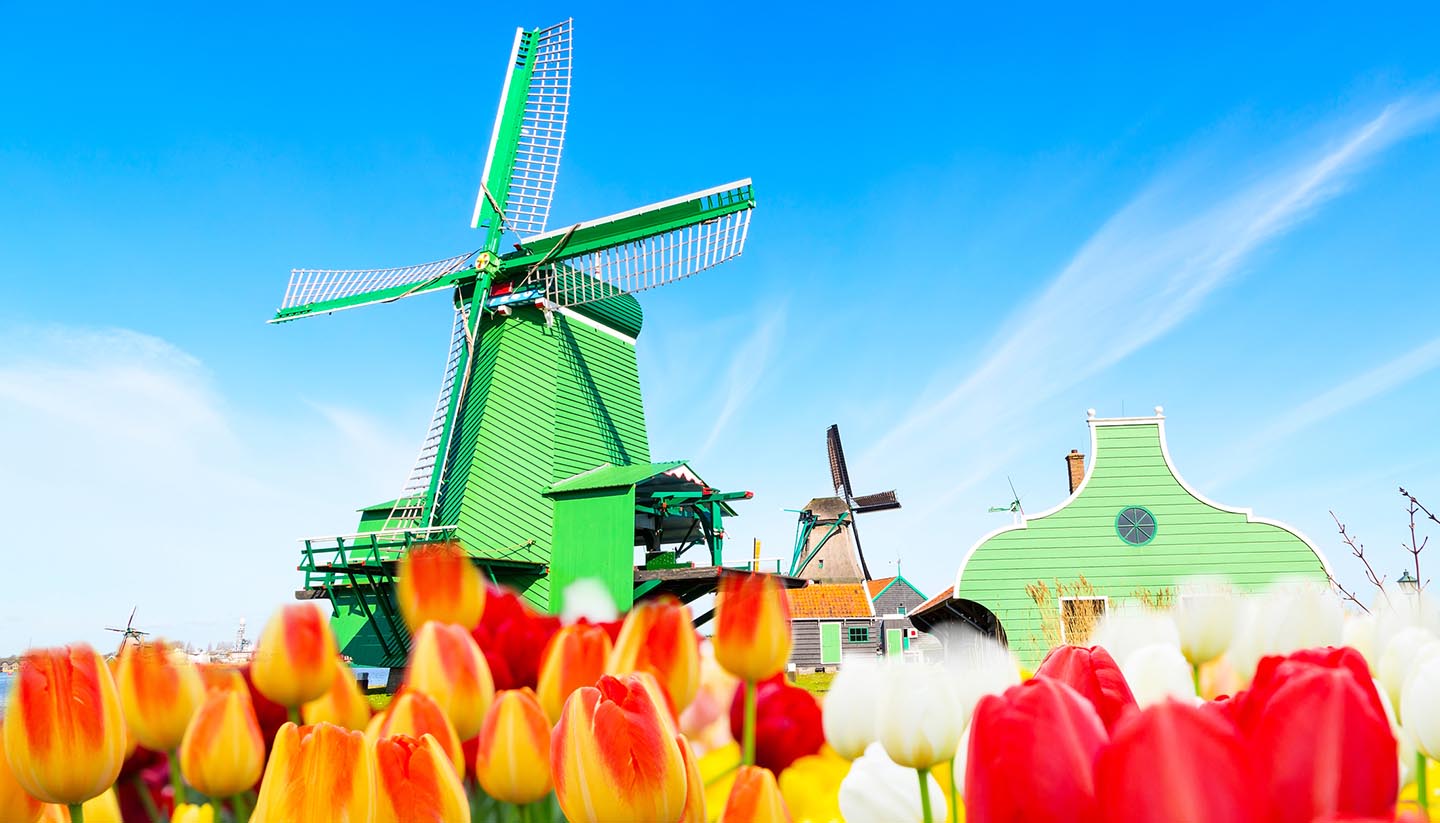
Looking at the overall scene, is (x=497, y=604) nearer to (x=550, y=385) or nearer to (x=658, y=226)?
(x=550, y=385)

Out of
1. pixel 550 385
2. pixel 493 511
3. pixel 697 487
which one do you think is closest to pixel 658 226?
pixel 550 385

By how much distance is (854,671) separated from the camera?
75 centimetres

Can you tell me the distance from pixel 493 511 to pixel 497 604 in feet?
47.7

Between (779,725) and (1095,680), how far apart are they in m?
0.37

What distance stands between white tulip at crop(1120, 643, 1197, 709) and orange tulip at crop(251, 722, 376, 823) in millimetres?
582

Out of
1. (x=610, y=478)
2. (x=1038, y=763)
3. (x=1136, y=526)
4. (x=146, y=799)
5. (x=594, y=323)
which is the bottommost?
(x=146, y=799)

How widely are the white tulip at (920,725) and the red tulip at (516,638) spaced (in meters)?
0.45

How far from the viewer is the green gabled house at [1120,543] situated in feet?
42.7

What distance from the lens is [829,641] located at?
26.7 m

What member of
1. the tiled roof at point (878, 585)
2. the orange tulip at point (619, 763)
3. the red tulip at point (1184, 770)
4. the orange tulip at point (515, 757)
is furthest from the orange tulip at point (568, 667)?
the tiled roof at point (878, 585)

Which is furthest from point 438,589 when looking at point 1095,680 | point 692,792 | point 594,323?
point 594,323

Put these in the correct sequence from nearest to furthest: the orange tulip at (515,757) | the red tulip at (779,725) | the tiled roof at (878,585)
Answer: the orange tulip at (515,757) → the red tulip at (779,725) → the tiled roof at (878,585)

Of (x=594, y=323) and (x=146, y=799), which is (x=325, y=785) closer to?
(x=146, y=799)

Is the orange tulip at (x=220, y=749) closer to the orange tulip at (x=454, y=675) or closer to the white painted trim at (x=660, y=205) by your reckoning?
the orange tulip at (x=454, y=675)
